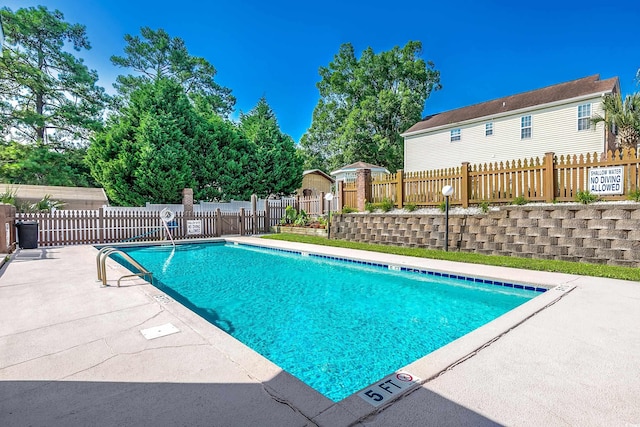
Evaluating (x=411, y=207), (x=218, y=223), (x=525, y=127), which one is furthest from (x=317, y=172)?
(x=411, y=207)

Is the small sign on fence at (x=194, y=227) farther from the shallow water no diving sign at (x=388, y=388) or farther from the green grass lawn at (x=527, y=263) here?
the shallow water no diving sign at (x=388, y=388)

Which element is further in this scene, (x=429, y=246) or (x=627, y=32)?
(x=627, y=32)

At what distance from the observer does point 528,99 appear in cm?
1596

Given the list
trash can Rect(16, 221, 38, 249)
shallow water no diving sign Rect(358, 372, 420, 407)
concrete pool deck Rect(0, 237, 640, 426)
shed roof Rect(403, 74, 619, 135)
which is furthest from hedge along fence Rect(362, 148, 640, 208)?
trash can Rect(16, 221, 38, 249)

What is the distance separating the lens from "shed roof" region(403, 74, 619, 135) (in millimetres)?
13742

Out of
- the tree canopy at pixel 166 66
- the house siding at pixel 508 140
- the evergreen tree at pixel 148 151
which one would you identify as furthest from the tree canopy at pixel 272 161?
the tree canopy at pixel 166 66

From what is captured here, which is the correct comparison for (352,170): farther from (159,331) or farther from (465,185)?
(159,331)

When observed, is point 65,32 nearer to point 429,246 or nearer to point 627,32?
point 429,246

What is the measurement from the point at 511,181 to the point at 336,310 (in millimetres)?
6157

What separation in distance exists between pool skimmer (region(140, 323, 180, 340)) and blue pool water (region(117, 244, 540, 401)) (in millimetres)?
841

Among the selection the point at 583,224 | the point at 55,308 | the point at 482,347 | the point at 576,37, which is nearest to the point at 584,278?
the point at 583,224

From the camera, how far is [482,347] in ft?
9.00

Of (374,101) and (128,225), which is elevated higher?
(374,101)

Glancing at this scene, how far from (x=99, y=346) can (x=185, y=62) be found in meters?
31.6
